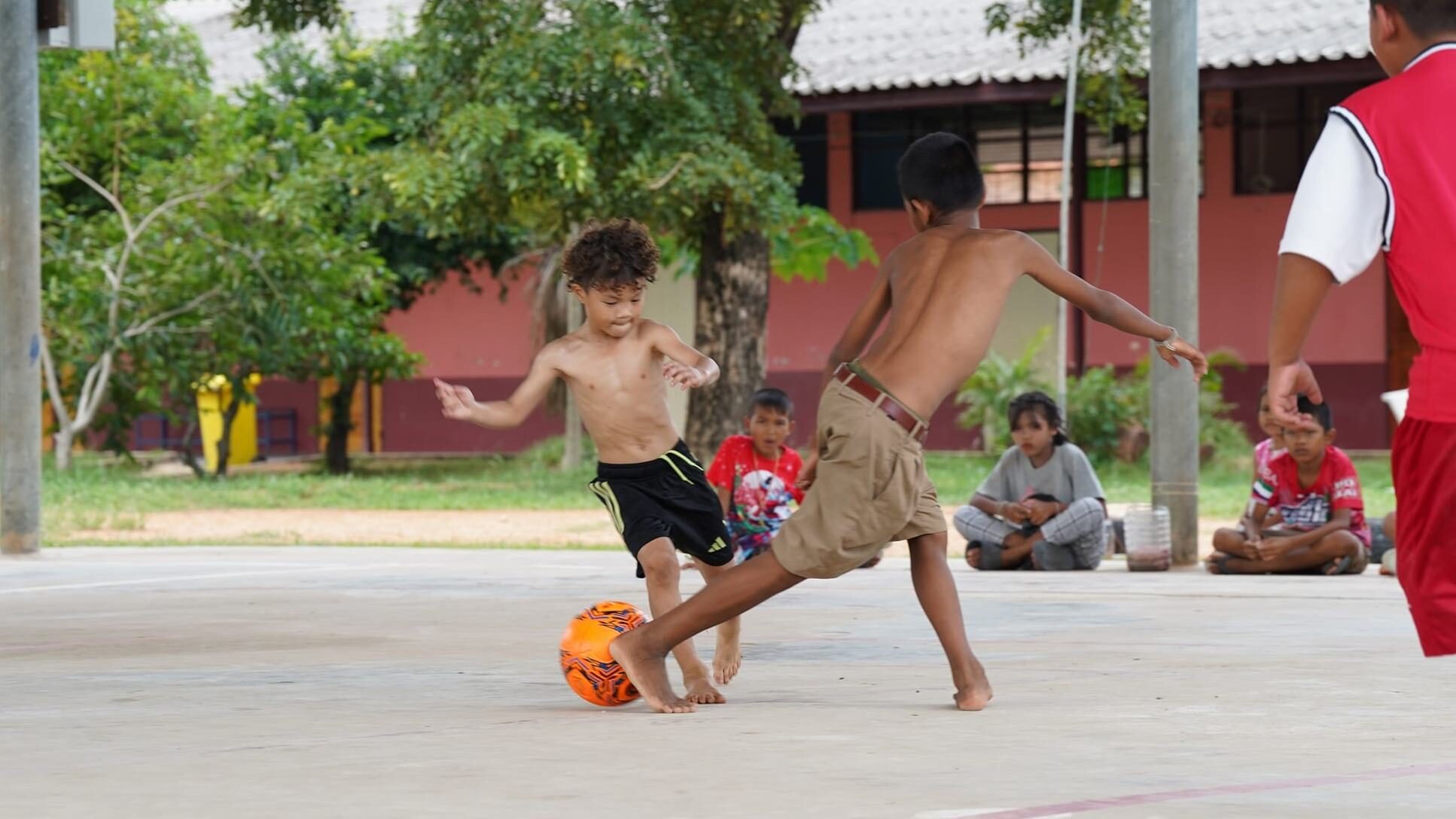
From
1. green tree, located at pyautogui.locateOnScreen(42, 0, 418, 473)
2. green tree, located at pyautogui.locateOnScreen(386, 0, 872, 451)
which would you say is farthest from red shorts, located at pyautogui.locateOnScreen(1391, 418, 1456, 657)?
green tree, located at pyautogui.locateOnScreen(42, 0, 418, 473)

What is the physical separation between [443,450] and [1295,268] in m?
27.2

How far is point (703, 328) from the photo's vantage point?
1933 cm

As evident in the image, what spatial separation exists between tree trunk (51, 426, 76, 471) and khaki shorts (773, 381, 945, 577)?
54.6 feet

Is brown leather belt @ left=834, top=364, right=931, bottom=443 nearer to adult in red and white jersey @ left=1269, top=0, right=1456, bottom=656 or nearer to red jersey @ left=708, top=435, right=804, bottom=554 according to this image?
adult in red and white jersey @ left=1269, top=0, right=1456, bottom=656

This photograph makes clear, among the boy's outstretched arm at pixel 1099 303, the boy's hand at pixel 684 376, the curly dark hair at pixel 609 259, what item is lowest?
the boy's hand at pixel 684 376

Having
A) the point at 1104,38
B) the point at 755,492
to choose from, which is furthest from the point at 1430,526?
the point at 1104,38

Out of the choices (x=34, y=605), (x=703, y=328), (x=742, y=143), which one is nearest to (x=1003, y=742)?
(x=34, y=605)

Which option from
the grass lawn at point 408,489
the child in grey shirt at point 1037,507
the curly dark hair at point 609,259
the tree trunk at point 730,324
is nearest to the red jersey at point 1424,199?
the curly dark hair at point 609,259

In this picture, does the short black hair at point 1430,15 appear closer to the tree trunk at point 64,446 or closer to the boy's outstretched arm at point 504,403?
the boy's outstretched arm at point 504,403

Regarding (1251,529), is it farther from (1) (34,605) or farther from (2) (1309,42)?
(2) (1309,42)

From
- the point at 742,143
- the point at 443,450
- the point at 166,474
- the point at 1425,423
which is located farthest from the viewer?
the point at 443,450

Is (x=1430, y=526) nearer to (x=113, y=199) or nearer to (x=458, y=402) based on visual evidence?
(x=458, y=402)

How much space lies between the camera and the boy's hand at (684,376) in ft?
18.7

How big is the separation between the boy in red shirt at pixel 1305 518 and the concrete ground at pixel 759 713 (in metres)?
0.54
